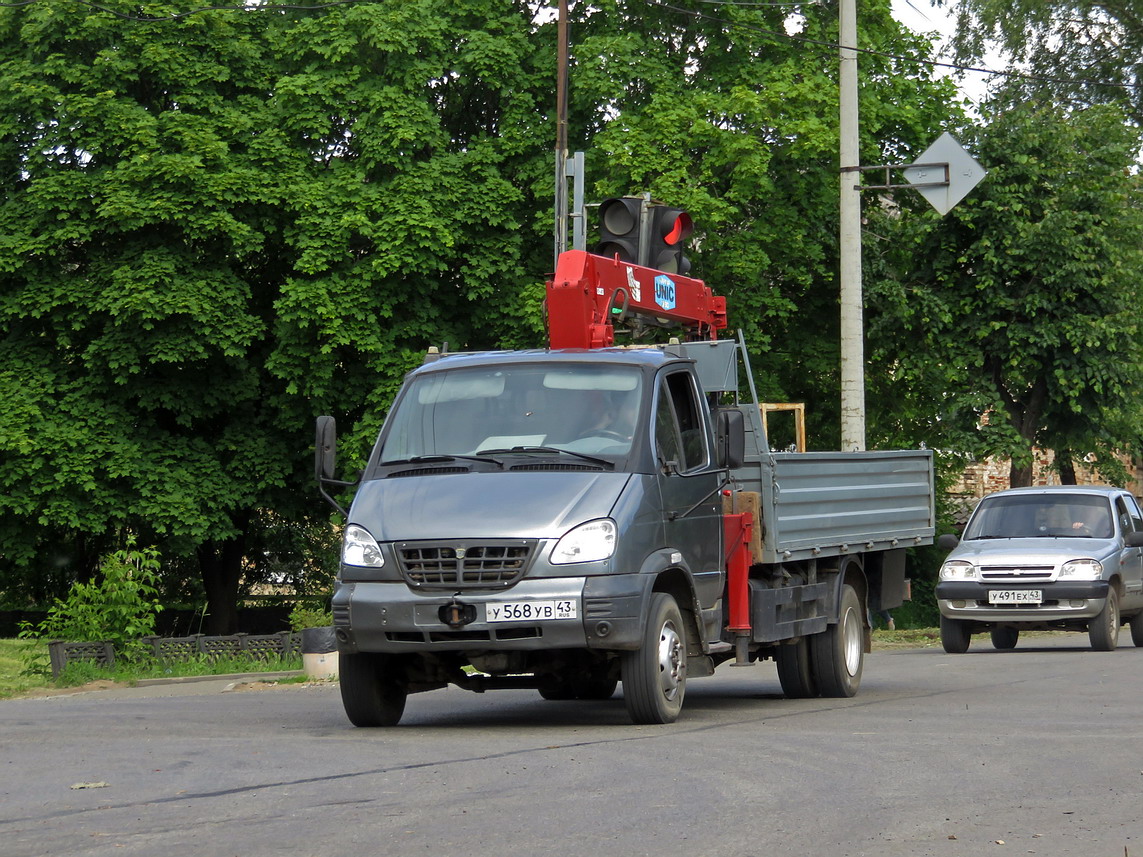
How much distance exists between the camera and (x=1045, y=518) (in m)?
22.6

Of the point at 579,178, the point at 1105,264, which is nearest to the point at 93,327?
the point at 579,178

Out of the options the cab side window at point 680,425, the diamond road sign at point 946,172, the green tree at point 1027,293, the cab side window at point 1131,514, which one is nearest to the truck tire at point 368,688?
the cab side window at point 680,425

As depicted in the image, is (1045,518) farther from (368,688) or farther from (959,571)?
(368,688)

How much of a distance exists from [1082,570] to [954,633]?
1706 mm

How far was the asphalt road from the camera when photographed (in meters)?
6.80

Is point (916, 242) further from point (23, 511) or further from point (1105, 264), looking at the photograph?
point (23, 511)

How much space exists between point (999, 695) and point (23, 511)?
64.9ft

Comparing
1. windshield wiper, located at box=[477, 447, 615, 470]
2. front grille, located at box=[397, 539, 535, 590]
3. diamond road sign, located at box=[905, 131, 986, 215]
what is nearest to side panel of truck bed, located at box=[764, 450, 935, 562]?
windshield wiper, located at box=[477, 447, 615, 470]

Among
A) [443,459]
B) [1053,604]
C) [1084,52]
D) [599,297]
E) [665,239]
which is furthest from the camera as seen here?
[1084,52]

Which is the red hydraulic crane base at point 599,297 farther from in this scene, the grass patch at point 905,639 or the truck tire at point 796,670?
the grass patch at point 905,639

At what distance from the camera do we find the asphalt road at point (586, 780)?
680 centimetres

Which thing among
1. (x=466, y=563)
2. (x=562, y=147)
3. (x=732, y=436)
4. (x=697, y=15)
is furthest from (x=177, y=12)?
(x=466, y=563)

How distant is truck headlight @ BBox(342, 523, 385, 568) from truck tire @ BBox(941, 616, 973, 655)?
12300 millimetres

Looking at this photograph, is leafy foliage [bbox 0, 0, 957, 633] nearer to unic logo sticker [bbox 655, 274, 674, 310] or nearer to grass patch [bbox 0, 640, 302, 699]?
grass patch [bbox 0, 640, 302, 699]
